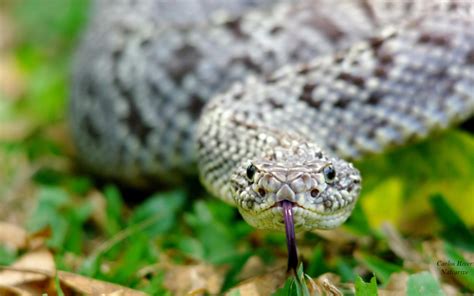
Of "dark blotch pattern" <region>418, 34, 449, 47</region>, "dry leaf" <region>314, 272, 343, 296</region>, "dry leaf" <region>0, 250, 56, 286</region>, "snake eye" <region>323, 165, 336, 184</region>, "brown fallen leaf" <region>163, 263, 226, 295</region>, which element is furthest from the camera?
"dark blotch pattern" <region>418, 34, 449, 47</region>

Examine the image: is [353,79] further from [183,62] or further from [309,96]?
[183,62]

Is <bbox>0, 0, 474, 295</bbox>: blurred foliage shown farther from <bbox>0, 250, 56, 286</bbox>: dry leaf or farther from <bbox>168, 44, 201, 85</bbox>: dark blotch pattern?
<bbox>168, 44, 201, 85</bbox>: dark blotch pattern

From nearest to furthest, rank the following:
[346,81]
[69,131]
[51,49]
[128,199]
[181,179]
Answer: [346,81] → [181,179] → [128,199] → [69,131] → [51,49]

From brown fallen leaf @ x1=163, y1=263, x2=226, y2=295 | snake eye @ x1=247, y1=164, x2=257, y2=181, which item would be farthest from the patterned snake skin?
brown fallen leaf @ x1=163, y1=263, x2=226, y2=295

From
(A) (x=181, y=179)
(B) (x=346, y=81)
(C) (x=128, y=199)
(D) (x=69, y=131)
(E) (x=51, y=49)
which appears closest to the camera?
(B) (x=346, y=81)

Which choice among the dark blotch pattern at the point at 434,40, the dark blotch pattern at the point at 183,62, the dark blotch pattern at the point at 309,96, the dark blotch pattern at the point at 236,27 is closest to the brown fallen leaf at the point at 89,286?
the dark blotch pattern at the point at 309,96

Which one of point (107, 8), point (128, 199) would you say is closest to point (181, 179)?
point (128, 199)

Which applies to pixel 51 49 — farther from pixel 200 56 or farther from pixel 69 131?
pixel 200 56
